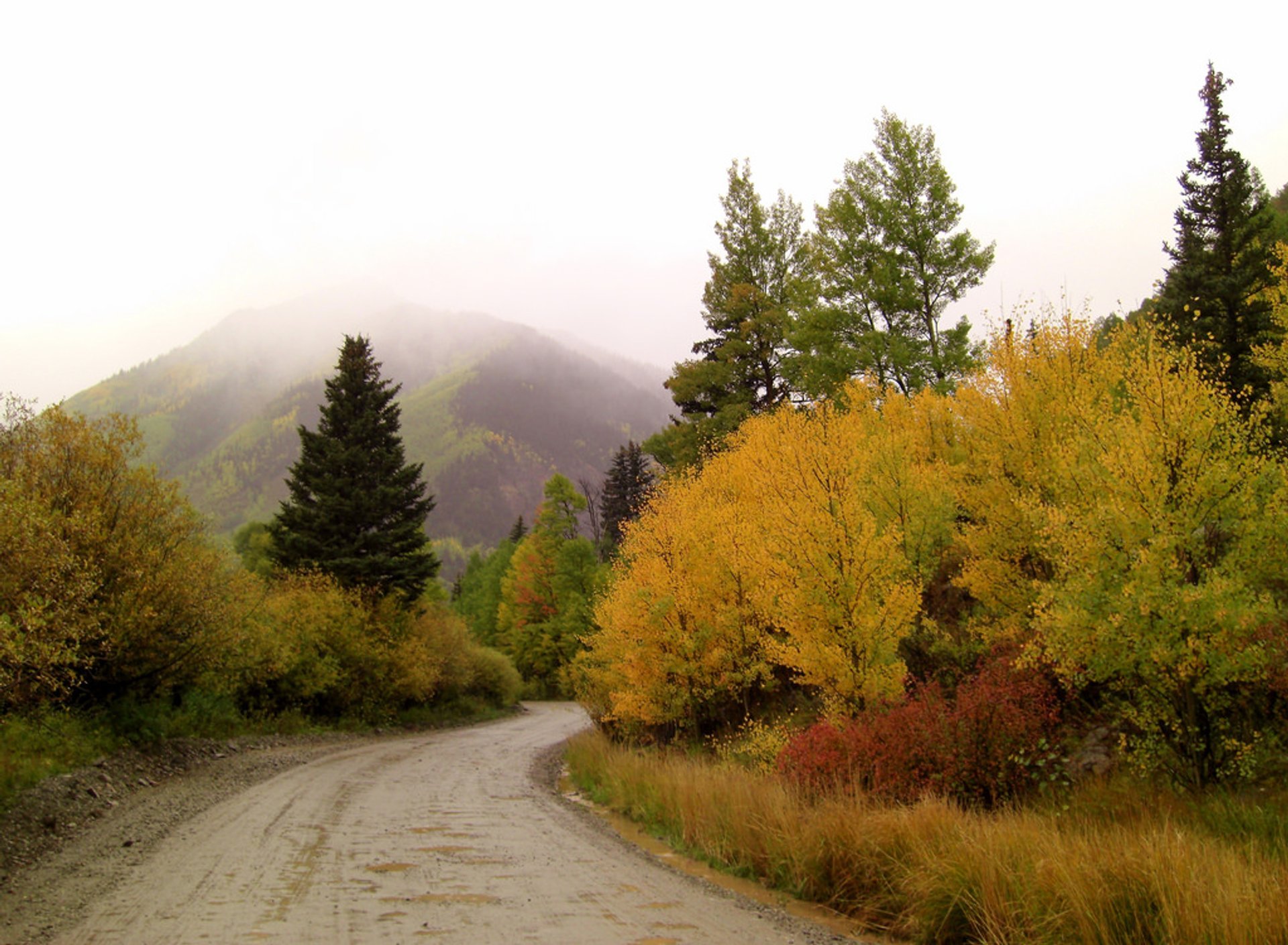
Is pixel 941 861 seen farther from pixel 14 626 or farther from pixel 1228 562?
pixel 14 626

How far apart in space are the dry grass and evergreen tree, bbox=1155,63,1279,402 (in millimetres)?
22629

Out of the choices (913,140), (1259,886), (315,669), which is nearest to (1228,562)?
(1259,886)

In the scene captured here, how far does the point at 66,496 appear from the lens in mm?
15727

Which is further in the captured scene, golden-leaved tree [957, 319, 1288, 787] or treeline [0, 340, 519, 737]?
treeline [0, 340, 519, 737]

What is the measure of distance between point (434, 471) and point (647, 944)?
637ft

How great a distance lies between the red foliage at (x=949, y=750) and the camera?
33.8 feet

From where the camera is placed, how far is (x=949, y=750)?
34.3ft

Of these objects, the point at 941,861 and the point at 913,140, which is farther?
the point at 913,140

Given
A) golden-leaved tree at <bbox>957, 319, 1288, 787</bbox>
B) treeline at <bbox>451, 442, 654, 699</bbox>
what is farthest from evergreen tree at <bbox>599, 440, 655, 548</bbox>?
golden-leaved tree at <bbox>957, 319, 1288, 787</bbox>

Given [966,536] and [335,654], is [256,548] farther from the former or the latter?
[966,536]

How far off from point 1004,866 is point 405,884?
19.8 ft

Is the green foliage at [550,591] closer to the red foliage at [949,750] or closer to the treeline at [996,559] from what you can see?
the treeline at [996,559]

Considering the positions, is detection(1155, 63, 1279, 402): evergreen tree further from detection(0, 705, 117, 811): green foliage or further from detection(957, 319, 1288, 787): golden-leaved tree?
detection(0, 705, 117, 811): green foliage

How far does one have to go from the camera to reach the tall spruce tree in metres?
31.2
